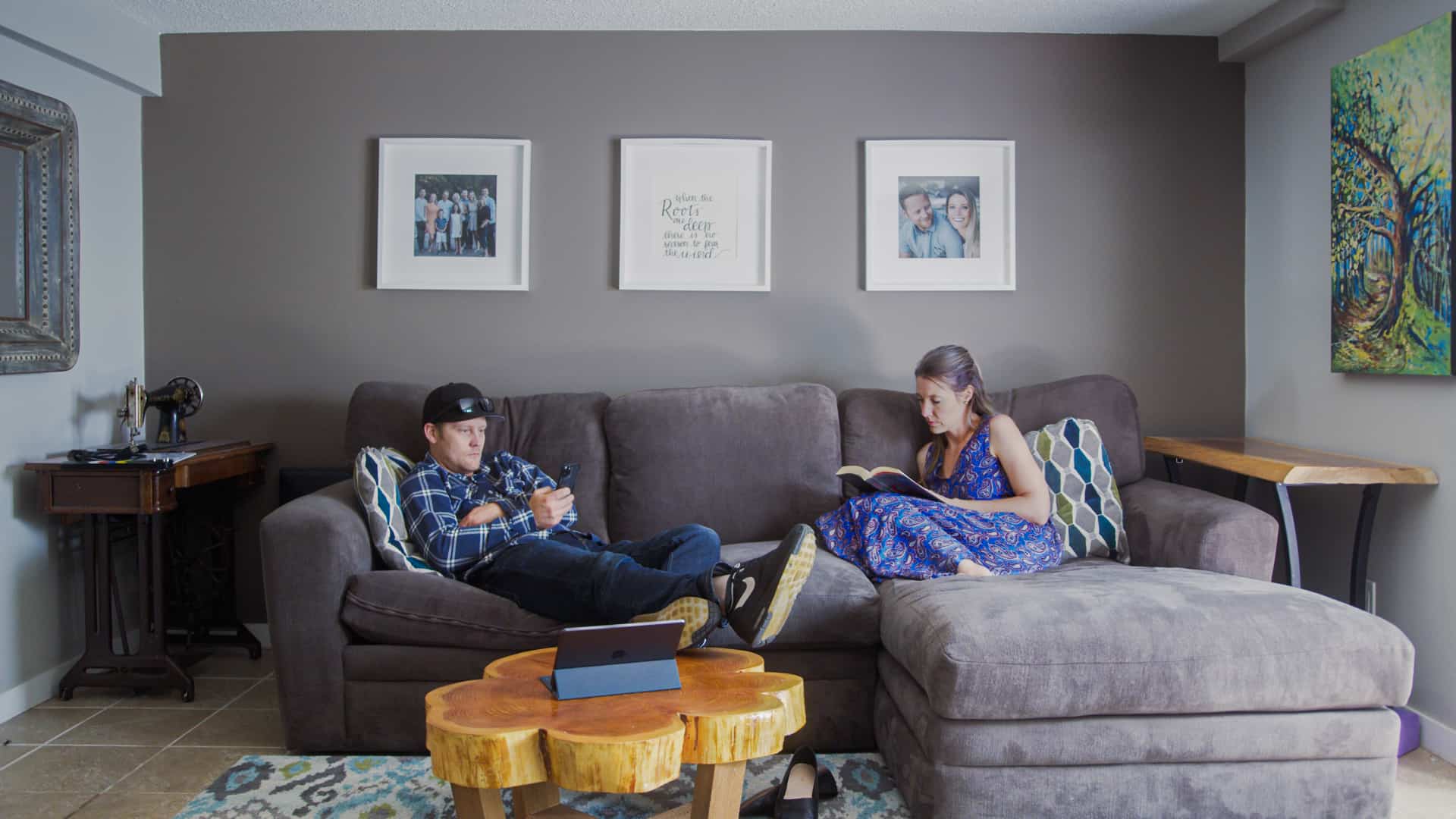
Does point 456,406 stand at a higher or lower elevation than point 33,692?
higher

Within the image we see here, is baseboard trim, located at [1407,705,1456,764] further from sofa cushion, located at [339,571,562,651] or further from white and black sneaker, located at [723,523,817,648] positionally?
sofa cushion, located at [339,571,562,651]

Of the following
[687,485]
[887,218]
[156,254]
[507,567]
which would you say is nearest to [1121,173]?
[887,218]

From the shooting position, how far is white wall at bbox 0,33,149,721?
308 centimetres

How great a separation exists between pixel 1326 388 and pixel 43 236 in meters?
4.26

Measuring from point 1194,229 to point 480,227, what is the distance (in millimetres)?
2744

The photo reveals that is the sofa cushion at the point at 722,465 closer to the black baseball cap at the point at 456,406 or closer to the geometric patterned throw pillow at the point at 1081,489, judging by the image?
the black baseball cap at the point at 456,406

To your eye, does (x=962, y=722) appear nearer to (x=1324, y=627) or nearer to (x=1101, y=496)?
(x=1324, y=627)

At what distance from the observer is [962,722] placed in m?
2.11

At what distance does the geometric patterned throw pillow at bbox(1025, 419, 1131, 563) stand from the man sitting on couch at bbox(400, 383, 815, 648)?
114 centimetres

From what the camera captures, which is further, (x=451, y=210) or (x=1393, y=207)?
(x=451, y=210)

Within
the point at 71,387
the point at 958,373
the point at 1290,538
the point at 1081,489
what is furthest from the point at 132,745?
the point at 1290,538

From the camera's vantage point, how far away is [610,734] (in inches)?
64.9

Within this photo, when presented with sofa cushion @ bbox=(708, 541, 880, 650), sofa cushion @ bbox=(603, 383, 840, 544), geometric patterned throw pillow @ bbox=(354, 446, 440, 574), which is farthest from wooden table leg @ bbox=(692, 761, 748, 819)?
sofa cushion @ bbox=(603, 383, 840, 544)

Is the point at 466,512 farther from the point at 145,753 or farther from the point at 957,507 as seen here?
the point at 957,507
